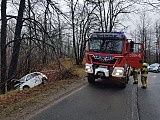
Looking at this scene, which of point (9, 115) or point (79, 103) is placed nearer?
point (9, 115)

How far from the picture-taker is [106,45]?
1441 cm

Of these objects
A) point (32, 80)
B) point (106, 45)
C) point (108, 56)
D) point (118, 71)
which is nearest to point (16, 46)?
point (32, 80)

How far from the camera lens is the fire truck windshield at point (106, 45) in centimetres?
1406

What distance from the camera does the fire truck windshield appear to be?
1406cm

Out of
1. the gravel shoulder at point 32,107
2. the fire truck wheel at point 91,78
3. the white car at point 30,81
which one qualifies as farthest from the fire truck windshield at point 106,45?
the white car at point 30,81

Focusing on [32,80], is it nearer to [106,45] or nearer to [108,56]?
[106,45]

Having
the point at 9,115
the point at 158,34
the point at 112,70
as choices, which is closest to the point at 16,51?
the point at 112,70

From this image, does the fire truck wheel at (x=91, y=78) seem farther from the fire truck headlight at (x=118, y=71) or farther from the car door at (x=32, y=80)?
the car door at (x=32, y=80)

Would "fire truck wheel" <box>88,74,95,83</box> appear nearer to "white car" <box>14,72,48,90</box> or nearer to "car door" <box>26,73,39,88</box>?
"white car" <box>14,72,48,90</box>

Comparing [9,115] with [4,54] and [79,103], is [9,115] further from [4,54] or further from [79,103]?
[4,54]

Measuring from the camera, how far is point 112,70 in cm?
1391

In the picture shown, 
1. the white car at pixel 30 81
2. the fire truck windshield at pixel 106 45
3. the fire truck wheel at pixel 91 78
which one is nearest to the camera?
the fire truck windshield at pixel 106 45

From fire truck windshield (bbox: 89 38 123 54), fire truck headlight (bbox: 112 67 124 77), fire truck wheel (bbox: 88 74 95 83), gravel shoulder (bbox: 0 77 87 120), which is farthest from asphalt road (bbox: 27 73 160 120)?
fire truck wheel (bbox: 88 74 95 83)

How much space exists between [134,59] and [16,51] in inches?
344
